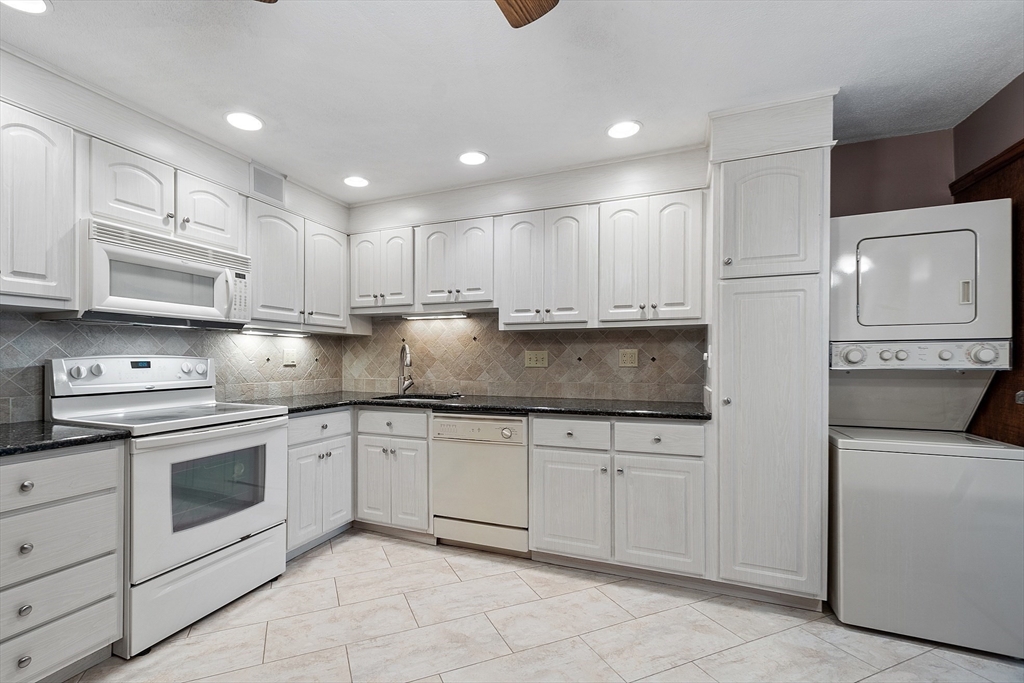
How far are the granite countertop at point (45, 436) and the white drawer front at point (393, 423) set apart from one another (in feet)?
4.72

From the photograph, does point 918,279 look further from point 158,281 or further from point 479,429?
point 158,281

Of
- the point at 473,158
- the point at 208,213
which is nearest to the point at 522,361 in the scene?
the point at 473,158

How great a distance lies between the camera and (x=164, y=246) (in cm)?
232

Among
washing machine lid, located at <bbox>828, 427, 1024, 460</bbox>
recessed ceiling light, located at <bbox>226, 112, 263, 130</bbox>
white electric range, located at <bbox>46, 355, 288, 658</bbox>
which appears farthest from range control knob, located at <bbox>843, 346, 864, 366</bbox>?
recessed ceiling light, located at <bbox>226, 112, 263, 130</bbox>

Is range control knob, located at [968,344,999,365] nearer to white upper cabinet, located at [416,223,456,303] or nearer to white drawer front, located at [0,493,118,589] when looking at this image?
A: white upper cabinet, located at [416,223,456,303]

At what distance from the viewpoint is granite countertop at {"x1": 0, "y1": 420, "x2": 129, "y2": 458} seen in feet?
5.24

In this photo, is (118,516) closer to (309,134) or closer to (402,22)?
(309,134)

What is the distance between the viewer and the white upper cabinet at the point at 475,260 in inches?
126

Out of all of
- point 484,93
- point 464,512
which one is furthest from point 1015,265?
point 464,512

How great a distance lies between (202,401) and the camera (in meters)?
2.75

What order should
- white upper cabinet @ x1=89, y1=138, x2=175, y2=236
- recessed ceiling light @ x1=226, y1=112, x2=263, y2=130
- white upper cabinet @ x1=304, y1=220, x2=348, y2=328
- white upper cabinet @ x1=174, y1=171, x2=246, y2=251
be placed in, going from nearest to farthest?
white upper cabinet @ x1=89, y1=138, x2=175, y2=236, recessed ceiling light @ x1=226, y1=112, x2=263, y2=130, white upper cabinet @ x1=174, y1=171, x2=246, y2=251, white upper cabinet @ x1=304, y1=220, x2=348, y2=328

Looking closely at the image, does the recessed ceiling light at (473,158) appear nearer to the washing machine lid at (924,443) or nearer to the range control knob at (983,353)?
the washing machine lid at (924,443)

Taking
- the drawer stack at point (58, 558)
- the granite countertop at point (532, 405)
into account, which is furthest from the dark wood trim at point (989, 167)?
the drawer stack at point (58, 558)

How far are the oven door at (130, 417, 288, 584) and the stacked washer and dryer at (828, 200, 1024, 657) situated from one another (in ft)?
8.91
